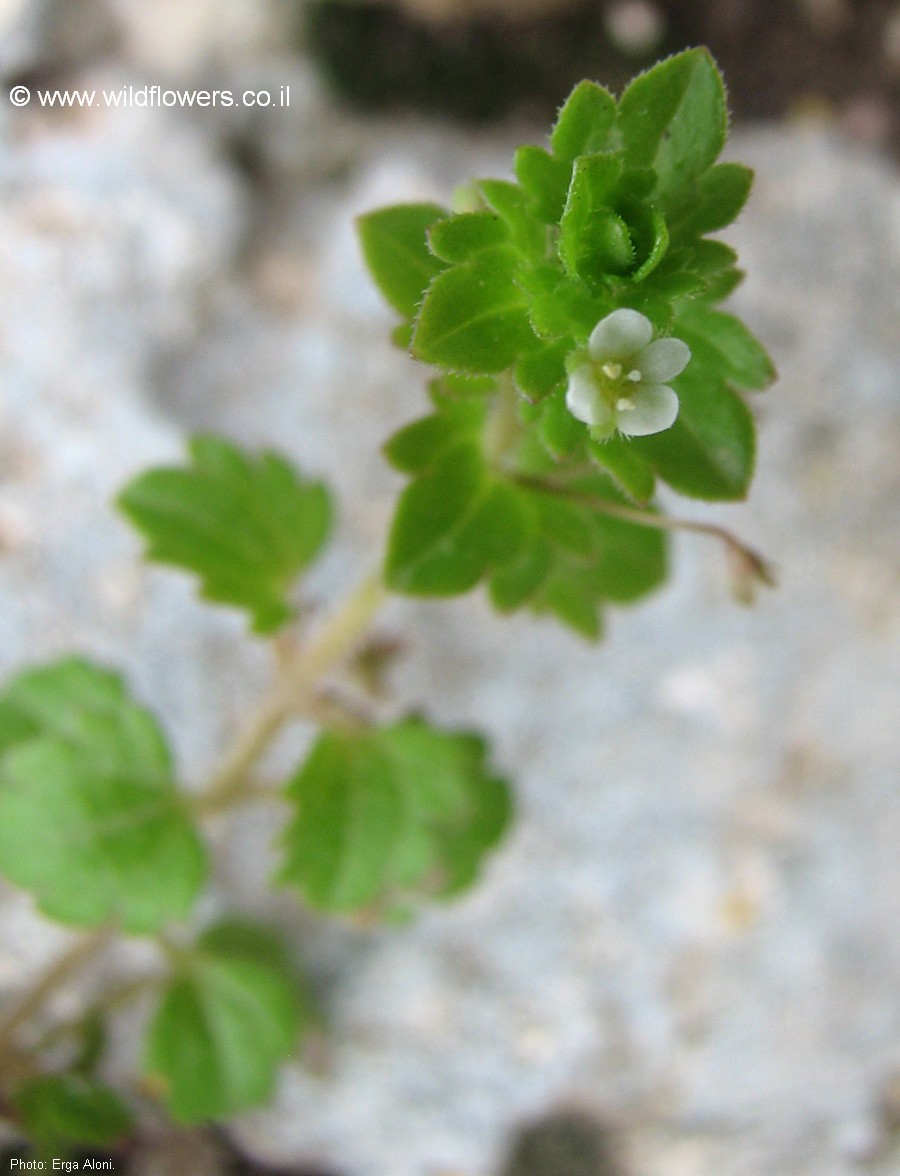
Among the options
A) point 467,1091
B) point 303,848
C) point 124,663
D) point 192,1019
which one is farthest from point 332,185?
point 467,1091

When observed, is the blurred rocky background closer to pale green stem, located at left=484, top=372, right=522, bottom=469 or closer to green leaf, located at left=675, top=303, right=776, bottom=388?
pale green stem, located at left=484, top=372, right=522, bottom=469

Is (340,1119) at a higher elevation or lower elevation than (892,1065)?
lower

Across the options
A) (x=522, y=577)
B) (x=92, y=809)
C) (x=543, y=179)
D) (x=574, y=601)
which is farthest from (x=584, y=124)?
(x=92, y=809)

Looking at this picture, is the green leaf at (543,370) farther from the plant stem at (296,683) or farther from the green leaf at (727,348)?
the plant stem at (296,683)

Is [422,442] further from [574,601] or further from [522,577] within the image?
[574,601]

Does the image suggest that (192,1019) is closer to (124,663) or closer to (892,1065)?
(124,663)

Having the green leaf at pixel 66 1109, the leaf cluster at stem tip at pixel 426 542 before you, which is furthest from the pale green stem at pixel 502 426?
the green leaf at pixel 66 1109
